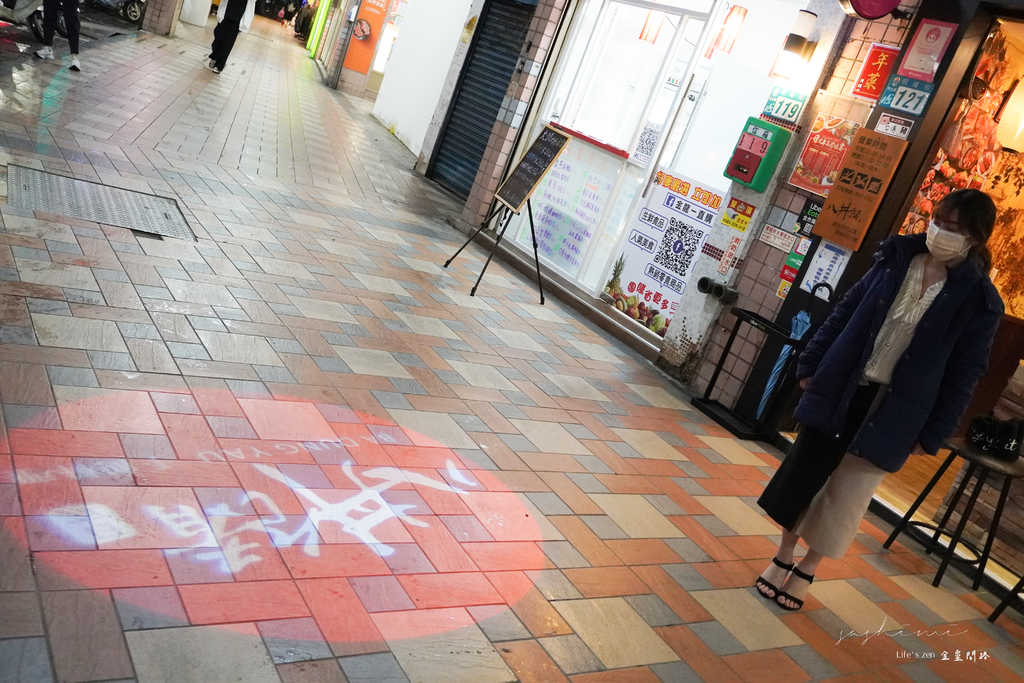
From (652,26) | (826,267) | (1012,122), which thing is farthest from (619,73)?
(1012,122)

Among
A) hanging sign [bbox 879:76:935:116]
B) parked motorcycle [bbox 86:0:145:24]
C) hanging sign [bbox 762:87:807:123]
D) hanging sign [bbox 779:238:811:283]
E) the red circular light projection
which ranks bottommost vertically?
the red circular light projection

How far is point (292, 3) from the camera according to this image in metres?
55.2

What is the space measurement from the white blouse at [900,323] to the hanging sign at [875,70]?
2809 millimetres

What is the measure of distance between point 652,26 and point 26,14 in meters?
8.16

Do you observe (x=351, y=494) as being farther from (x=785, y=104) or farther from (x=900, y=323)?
(x=785, y=104)

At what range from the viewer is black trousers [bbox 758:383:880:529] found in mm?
3438

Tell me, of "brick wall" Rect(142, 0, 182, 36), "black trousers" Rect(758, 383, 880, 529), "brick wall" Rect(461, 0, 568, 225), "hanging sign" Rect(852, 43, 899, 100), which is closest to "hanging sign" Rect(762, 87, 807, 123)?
"hanging sign" Rect(852, 43, 899, 100)

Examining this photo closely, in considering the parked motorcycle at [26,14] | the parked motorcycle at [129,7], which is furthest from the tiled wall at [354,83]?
the parked motorcycle at [26,14]

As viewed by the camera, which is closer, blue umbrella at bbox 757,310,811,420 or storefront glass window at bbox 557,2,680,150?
blue umbrella at bbox 757,310,811,420

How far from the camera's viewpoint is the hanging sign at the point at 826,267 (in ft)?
18.6

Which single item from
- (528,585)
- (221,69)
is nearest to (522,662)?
(528,585)

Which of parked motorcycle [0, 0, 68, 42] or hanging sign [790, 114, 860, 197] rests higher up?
hanging sign [790, 114, 860, 197]

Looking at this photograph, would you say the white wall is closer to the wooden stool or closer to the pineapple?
the pineapple

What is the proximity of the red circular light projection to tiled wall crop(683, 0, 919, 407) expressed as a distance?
3.17 m
